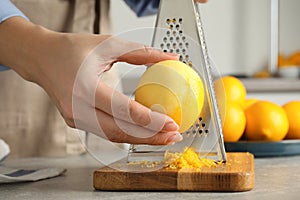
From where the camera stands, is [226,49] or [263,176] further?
[226,49]

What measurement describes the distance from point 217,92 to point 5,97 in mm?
523

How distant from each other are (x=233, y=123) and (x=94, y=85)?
0.38 metres

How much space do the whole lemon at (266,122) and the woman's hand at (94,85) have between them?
0.32 m

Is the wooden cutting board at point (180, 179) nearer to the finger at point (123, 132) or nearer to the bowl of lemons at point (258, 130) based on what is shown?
the finger at point (123, 132)

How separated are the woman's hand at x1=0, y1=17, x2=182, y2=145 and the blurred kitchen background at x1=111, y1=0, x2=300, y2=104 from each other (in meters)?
1.43

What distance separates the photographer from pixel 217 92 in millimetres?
970

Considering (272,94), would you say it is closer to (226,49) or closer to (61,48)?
(226,49)

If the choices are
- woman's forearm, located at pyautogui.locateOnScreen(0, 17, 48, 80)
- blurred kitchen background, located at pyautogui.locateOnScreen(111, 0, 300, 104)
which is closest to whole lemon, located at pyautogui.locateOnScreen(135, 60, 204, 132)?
woman's forearm, located at pyautogui.locateOnScreen(0, 17, 48, 80)

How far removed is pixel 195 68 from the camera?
33.3 inches

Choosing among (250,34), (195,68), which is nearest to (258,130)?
(195,68)

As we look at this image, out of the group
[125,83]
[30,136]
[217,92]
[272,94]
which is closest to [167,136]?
[217,92]

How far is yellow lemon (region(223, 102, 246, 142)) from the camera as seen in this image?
1025 millimetres

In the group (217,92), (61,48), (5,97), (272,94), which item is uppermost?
(61,48)

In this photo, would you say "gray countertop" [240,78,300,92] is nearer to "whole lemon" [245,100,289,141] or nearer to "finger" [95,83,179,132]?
"whole lemon" [245,100,289,141]
